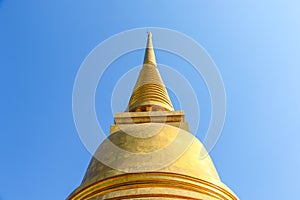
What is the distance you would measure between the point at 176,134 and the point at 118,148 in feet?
5.08

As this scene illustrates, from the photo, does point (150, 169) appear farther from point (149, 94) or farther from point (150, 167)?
point (149, 94)

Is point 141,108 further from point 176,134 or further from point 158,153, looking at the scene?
point 158,153

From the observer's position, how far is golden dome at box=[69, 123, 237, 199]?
26.1 ft

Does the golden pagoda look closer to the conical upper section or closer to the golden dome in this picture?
the golden dome

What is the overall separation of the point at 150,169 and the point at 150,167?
9cm

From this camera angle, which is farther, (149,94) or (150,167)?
(149,94)

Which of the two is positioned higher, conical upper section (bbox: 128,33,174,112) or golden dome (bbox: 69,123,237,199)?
conical upper section (bbox: 128,33,174,112)

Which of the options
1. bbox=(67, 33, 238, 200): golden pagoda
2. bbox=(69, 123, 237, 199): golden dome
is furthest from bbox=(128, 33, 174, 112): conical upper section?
bbox=(69, 123, 237, 199): golden dome

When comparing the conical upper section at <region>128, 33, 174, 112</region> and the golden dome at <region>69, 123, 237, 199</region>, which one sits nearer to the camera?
the golden dome at <region>69, 123, 237, 199</region>

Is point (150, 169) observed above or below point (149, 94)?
below

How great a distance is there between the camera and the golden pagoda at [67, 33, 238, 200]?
7.96 meters

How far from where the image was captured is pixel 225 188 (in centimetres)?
860

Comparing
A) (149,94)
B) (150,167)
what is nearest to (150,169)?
(150,167)

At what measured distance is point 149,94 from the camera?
1392 centimetres
